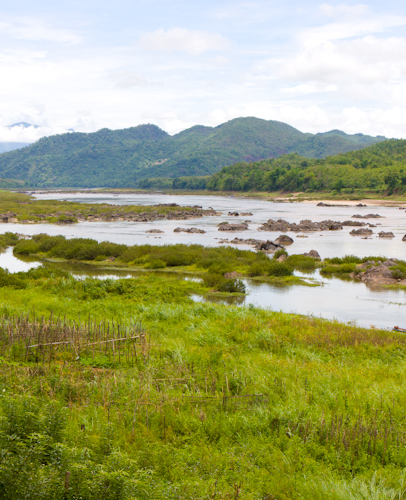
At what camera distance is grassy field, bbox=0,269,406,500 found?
6270 millimetres

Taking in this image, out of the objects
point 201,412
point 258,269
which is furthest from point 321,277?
point 201,412

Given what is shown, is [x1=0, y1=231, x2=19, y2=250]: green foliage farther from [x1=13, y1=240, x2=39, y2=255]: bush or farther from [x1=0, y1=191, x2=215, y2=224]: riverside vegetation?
[x1=0, y1=191, x2=215, y2=224]: riverside vegetation

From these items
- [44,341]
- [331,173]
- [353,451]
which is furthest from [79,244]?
[331,173]

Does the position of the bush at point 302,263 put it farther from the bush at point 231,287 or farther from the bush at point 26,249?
the bush at point 26,249

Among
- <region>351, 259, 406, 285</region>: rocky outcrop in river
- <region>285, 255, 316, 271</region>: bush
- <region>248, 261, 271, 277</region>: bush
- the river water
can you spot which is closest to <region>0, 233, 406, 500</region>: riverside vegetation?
the river water

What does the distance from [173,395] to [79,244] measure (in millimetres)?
31844

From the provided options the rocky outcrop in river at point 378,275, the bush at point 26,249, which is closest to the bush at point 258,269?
the rocky outcrop in river at point 378,275

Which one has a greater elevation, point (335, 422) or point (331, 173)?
point (331, 173)

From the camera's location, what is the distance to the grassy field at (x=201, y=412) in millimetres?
6270

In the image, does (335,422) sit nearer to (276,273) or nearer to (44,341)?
(44,341)

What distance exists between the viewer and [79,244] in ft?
131

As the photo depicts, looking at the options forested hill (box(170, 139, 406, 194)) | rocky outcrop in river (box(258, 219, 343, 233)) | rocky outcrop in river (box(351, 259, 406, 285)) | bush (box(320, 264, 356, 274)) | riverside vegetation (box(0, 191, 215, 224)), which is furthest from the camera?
forested hill (box(170, 139, 406, 194))

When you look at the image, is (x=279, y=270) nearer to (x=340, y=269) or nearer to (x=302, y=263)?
(x=302, y=263)

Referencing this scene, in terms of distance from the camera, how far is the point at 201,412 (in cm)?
874
